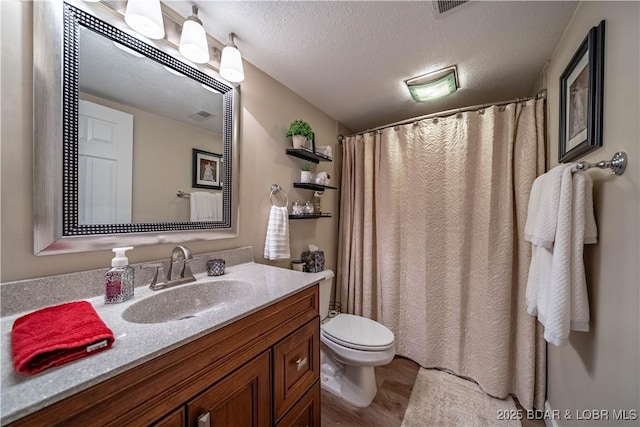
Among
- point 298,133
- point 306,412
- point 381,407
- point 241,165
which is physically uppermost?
point 298,133

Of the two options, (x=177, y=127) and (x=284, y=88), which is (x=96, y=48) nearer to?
(x=177, y=127)

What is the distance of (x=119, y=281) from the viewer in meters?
0.81

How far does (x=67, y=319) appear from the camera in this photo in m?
0.60

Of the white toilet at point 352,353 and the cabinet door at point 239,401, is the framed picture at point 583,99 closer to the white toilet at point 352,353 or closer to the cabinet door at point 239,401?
the white toilet at point 352,353

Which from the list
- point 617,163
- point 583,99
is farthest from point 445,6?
point 617,163

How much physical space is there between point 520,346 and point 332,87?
7.06 ft

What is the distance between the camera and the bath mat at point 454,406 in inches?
52.3

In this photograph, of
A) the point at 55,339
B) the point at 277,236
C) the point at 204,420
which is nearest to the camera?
the point at 55,339

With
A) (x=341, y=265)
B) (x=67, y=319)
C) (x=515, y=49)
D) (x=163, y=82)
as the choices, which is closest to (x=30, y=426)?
(x=67, y=319)

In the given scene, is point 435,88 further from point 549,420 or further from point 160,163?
point 549,420

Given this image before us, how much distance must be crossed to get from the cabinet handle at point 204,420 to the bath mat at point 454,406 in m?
1.22

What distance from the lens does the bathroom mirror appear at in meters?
0.75

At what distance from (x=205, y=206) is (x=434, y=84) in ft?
5.63

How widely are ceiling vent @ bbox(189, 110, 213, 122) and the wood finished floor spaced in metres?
1.84
